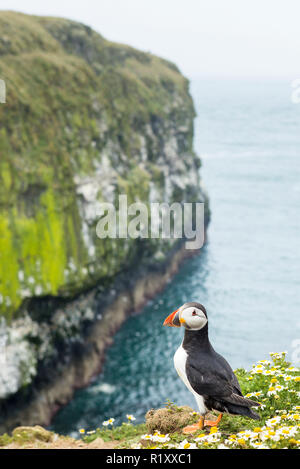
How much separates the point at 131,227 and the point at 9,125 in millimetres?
22856

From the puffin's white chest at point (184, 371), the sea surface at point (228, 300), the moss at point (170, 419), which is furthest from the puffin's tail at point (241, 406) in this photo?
the sea surface at point (228, 300)

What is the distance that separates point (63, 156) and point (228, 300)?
3400cm

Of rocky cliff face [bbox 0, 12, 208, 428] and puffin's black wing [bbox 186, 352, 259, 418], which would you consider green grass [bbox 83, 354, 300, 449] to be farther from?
rocky cliff face [bbox 0, 12, 208, 428]

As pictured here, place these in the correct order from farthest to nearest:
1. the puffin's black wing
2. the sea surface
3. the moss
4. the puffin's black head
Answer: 1. the sea surface
2. the moss
3. the puffin's black head
4. the puffin's black wing

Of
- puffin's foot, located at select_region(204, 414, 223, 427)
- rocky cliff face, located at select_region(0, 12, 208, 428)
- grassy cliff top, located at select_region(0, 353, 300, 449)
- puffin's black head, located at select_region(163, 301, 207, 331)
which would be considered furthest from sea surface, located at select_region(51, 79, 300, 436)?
puffin's black head, located at select_region(163, 301, 207, 331)

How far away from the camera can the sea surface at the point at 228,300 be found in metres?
53.0

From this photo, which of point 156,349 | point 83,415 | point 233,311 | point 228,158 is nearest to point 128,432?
point 83,415

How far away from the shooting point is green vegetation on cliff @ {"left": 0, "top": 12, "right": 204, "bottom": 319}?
4822cm

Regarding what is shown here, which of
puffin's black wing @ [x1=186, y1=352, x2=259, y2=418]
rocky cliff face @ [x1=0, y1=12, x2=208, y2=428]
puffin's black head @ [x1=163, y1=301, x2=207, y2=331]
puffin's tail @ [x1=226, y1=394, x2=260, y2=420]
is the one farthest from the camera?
rocky cliff face @ [x1=0, y1=12, x2=208, y2=428]

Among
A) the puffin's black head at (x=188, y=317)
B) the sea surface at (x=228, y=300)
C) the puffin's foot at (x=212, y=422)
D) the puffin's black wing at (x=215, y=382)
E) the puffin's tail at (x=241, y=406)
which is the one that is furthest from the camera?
the sea surface at (x=228, y=300)

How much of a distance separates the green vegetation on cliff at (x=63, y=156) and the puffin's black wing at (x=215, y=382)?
36012 millimetres

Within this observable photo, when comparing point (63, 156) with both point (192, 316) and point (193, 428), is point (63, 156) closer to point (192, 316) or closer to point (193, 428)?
point (192, 316)

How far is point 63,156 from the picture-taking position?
55.6 metres

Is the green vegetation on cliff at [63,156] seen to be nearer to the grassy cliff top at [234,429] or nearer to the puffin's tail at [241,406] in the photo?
the grassy cliff top at [234,429]
